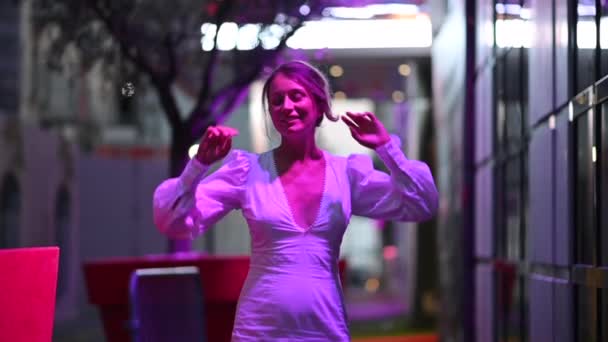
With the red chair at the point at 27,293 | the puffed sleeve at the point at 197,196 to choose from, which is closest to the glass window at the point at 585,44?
the puffed sleeve at the point at 197,196

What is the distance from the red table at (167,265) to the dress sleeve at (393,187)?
3496mm

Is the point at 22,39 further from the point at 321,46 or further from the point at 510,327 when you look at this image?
the point at 510,327

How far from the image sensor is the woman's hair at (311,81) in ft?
11.2

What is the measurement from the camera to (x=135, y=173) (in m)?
21.2

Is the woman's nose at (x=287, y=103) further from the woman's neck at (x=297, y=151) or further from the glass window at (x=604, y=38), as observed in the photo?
the glass window at (x=604, y=38)

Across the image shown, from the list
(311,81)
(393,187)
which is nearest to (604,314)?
(393,187)

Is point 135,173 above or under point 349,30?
under

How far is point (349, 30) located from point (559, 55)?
7.58 meters

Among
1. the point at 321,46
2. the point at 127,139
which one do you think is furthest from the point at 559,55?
the point at 127,139

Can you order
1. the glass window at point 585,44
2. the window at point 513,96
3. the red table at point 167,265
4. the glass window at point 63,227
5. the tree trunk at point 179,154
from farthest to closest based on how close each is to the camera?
the glass window at point 63,227
the tree trunk at point 179,154
the red table at point 167,265
the window at point 513,96
the glass window at point 585,44

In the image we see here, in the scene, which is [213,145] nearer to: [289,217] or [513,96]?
[289,217]

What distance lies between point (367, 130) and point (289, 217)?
1.05ft

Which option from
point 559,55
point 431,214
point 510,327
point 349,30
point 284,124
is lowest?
point 510,327

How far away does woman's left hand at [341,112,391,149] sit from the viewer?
11.0ft
